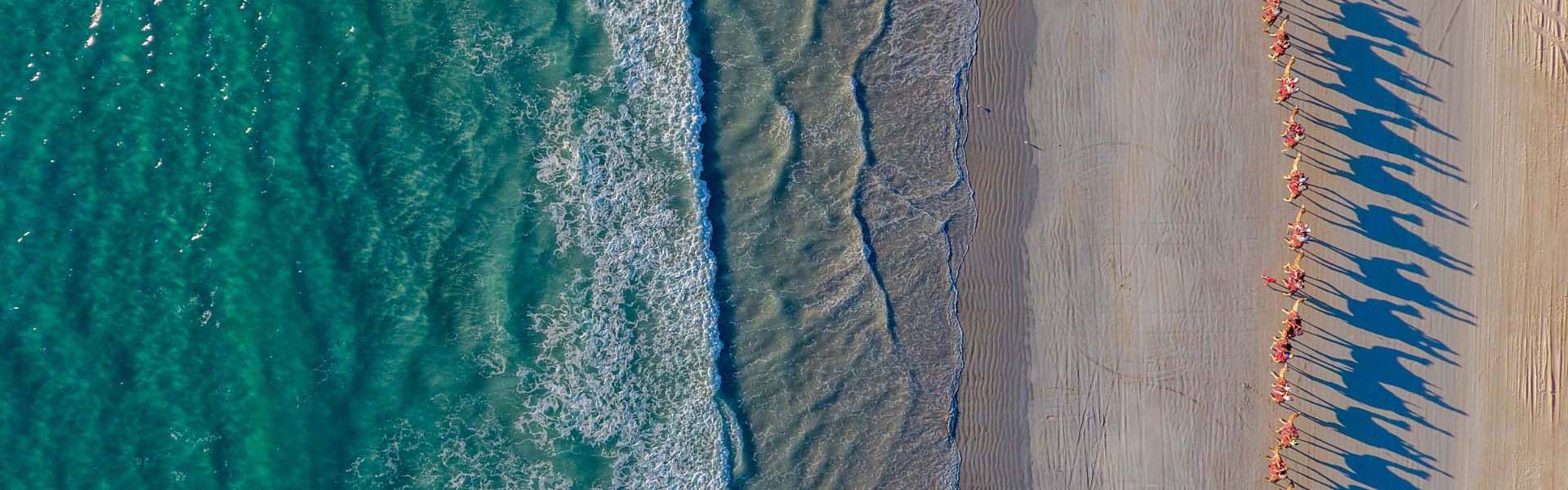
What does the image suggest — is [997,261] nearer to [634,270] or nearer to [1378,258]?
[634,270]

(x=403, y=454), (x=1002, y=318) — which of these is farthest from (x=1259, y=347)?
(x=403, y=454)

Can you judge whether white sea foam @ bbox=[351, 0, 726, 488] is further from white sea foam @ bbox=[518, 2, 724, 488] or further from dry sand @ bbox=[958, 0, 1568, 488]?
dry sand @ bbox=[958, 0, 1568, 488]

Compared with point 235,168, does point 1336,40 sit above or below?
above

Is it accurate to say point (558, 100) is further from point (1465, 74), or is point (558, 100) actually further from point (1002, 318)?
point (1465, 74)

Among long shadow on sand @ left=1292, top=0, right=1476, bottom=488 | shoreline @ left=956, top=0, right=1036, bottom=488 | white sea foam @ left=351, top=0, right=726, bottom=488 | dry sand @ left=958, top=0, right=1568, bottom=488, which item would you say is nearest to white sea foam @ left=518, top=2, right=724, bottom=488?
white sea foam @ left=351, top=0, right=726, bottom=488

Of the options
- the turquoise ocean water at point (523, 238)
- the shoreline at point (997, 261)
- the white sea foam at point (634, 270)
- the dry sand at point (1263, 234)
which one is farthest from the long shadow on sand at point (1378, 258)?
the white sea foam at point (634, 270)

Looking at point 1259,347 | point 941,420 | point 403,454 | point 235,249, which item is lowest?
point 403,454

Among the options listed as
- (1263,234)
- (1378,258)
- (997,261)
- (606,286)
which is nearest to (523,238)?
(606,286)
